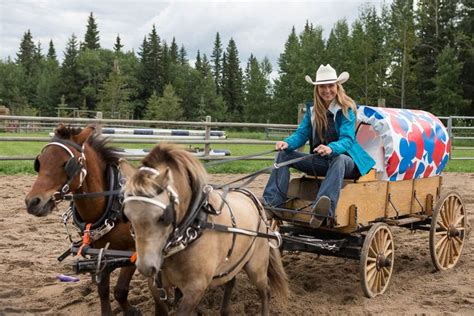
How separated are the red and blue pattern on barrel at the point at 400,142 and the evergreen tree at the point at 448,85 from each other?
3436 centimetres

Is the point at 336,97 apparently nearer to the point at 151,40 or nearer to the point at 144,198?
the point at 144,198

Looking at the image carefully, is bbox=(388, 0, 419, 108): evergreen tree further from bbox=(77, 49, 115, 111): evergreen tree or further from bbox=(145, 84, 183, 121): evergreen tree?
bbox=(77, 49, 115, 111): evergreen tree

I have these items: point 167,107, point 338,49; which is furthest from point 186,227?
point 167,107

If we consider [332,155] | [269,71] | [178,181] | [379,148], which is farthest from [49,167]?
[269,71]

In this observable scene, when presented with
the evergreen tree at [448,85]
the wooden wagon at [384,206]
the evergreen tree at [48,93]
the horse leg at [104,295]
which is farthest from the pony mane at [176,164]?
the evergreen tree at [48,93]

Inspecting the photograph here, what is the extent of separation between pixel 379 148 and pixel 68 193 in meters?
3.04

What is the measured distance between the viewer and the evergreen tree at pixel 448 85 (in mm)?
37500

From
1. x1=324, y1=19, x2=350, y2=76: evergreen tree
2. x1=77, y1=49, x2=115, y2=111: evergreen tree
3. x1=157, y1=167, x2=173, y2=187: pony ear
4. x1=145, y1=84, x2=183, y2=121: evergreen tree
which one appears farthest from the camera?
x1=77, y1=49, x2=115, y2=111: evergreen tree

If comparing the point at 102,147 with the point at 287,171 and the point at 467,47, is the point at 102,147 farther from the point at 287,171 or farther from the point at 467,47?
the point at 467,47

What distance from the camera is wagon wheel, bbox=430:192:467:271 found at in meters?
5.71

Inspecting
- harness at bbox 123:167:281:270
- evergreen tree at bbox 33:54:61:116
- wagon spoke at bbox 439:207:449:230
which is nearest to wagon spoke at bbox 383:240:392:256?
wagon spoke at bbox 439:207:449:230

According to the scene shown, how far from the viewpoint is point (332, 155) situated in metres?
4.86

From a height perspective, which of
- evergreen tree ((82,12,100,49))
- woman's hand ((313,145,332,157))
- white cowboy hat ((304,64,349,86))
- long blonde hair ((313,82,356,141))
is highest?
evergreen tree ((82,12,100,49))

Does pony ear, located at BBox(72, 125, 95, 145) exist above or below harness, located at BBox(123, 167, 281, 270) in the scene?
above
